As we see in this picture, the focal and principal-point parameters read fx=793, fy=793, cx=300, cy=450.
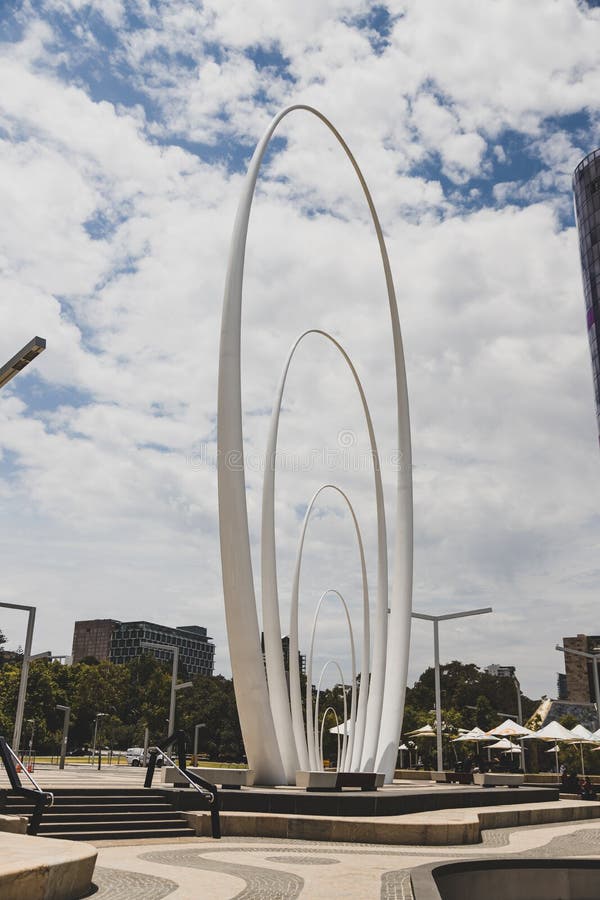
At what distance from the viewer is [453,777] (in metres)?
28.2

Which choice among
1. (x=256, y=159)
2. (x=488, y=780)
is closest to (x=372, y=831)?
(x=488, y=780)

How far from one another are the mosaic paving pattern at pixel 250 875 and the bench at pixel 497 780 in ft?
49.1

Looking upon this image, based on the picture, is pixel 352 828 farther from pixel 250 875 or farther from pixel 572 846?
pixel 250 875

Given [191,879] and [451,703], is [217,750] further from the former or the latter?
[191,879]

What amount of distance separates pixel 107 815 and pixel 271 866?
4.35 meters

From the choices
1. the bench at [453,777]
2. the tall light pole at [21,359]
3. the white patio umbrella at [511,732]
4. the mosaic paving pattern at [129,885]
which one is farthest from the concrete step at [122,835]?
the white patio umbrella at [511,732]

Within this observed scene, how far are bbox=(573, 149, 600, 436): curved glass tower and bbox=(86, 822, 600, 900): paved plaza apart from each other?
65.9m

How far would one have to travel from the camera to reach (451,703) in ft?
285

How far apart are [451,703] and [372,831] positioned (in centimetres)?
7843

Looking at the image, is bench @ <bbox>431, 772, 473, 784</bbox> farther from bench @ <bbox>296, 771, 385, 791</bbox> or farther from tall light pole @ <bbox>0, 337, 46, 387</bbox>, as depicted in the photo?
tall light pole @ <bbox>0, 337, 46, 387</bbox>

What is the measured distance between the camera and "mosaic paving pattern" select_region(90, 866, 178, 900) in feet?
25.1

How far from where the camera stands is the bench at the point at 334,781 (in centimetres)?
1716

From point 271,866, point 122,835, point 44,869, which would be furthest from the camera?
point 122,835

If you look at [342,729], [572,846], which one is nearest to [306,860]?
[572,846]
